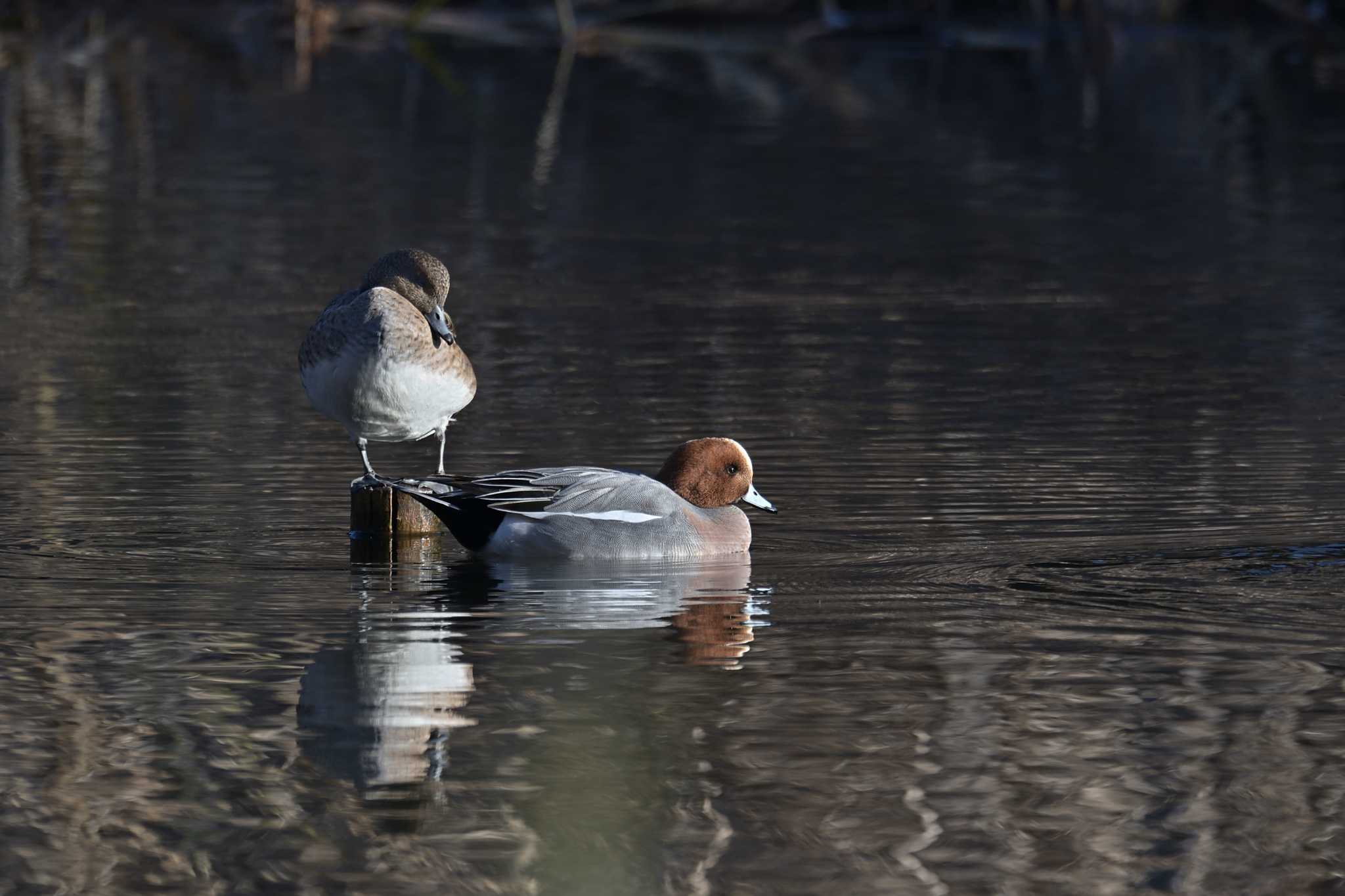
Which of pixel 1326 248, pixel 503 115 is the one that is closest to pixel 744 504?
pixel 1326 248

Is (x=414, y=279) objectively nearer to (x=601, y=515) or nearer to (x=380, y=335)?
(x=380, y=335)

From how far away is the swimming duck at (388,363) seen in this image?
913 cm

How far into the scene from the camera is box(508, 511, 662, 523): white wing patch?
891cm

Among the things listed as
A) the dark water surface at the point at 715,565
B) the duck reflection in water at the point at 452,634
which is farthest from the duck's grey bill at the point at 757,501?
the duck reflection in water at the point at 452,634

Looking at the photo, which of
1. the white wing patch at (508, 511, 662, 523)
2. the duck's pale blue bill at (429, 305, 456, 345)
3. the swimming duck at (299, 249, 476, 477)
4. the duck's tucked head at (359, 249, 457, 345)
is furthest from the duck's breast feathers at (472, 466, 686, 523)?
the duck's tucked head at (359, 249, 457, 345)

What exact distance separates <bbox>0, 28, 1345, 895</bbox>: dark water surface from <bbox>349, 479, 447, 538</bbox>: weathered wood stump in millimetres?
102

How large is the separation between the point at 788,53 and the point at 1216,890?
34317mm

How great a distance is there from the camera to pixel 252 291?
674 inches

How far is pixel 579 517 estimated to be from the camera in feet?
29.3

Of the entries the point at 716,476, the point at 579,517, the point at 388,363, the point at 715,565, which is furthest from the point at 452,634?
the point at 716,476

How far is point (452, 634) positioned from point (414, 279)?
2.28m

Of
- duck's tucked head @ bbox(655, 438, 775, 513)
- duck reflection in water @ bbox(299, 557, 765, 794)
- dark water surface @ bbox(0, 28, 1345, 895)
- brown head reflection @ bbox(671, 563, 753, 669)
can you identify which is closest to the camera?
dark water surface @ bbox(0, 28, 1345, 895)

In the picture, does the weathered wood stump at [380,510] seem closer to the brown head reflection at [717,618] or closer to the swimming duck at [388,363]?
the swimming duck at [388,363]

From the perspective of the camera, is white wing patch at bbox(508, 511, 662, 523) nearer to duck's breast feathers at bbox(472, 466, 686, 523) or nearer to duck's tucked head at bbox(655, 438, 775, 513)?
duck's breast feathers at bbox(472, 466, 686, 523)
